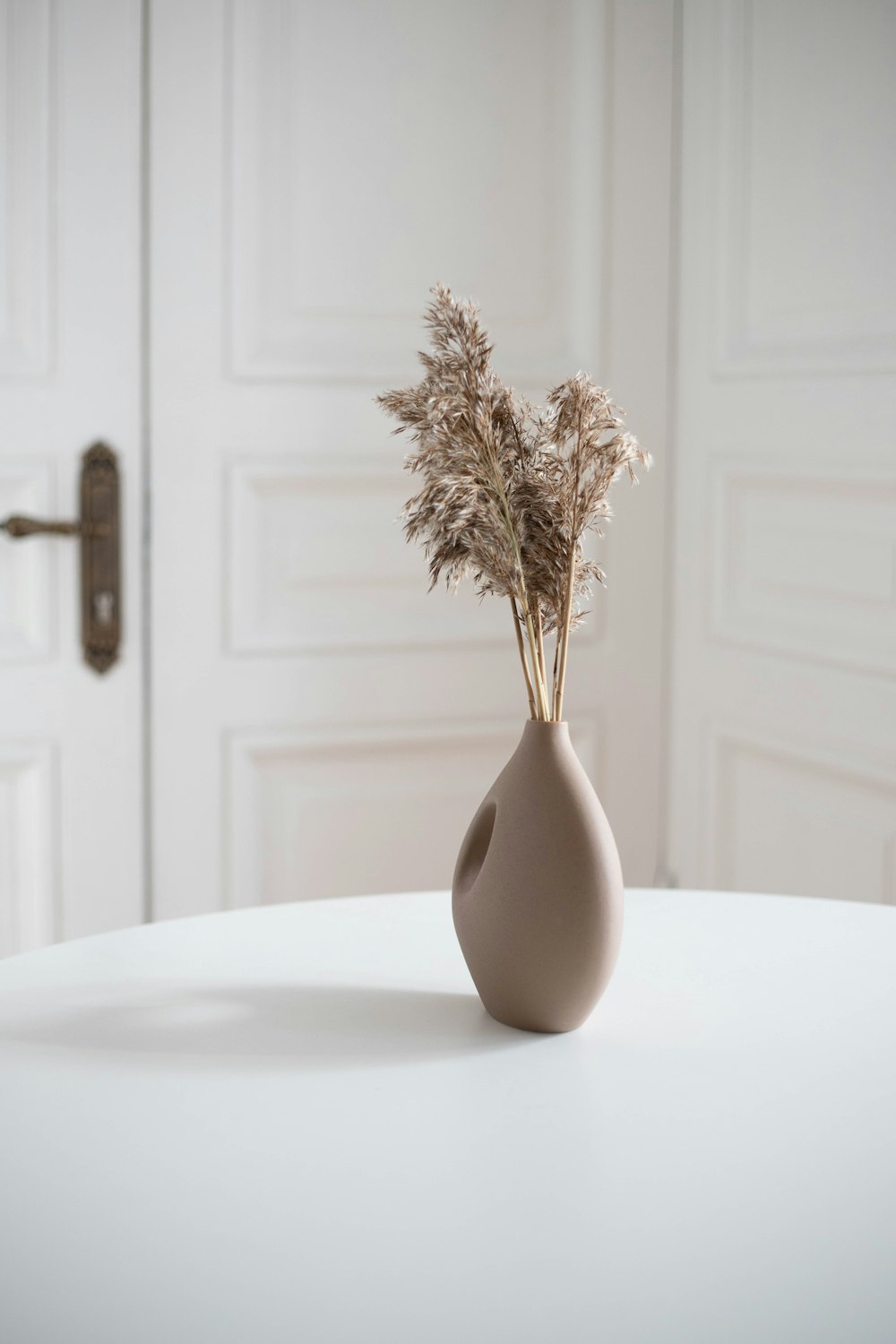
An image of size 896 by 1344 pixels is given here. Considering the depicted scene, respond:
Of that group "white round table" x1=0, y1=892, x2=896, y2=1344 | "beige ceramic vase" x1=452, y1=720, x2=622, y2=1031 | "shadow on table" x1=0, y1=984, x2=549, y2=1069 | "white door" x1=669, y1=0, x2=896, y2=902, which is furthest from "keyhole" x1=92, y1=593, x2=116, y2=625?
"beige ceramic vase" x1=452, y1=720, x2=622, y2=1031

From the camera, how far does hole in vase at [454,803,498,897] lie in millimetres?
952

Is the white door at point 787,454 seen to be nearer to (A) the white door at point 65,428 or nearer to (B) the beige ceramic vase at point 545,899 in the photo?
(A) the white door at point 65,428

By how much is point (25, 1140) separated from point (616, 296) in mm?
1895

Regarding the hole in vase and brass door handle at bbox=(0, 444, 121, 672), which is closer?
the hole in vase

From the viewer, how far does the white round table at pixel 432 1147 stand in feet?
2.08

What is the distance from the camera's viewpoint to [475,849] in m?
0.96

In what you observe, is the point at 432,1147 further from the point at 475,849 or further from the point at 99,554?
the point at 99,554

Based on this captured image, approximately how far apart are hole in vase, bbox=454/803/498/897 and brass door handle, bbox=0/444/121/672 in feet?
4.23

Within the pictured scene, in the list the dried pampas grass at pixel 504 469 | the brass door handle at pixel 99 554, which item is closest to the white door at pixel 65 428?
the brass door handle at pixel 99 554

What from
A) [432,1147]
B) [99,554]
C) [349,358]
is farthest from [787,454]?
[432,1147]

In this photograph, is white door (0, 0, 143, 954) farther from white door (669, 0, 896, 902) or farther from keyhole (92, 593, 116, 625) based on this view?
white door (669, 0, 896, 902)

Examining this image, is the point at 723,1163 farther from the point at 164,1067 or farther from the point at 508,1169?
the point at 164,1067

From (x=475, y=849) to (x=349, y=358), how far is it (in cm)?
141

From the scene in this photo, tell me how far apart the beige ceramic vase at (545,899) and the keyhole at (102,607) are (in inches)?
52.0
